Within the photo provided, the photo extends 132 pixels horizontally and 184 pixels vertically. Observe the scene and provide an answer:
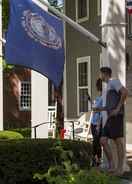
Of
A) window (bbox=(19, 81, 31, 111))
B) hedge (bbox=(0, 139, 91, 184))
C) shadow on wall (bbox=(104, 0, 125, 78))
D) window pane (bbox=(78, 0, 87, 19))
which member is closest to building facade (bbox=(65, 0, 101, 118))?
window pane (bbox=(78, 0, 87, 19))

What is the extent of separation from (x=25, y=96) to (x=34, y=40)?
2439cm

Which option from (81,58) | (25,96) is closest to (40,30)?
(81,58)

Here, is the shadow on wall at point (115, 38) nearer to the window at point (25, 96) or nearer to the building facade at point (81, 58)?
the building facade at point (81, 58)

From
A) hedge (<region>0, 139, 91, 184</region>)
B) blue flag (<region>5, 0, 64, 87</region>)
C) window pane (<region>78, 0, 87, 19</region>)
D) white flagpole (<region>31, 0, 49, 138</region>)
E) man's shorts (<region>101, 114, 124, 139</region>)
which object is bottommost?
hedge (<region>0, 139, 91, 184</region>)

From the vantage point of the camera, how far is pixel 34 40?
958cm

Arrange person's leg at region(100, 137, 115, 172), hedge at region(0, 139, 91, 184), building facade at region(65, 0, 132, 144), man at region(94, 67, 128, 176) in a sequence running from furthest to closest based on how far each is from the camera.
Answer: building facade at region(65, 0, 132, 144)
person's leg at region(100, 137, 115, 172)
man at region(94, 67, 128, 176)
hedge at region(0, 139, 91, 184)

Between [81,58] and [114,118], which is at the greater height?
[81,58]

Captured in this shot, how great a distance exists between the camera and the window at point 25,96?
33175 millimetres

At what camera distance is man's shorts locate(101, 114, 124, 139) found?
9742 mm

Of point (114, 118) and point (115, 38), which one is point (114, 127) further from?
point (115, 38)

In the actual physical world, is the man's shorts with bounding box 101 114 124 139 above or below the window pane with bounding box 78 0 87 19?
below

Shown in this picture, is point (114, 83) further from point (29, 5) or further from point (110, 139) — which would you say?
point (29, 5)

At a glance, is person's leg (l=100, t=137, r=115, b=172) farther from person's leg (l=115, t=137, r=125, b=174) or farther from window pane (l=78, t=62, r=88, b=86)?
window pane (l=78, t=62, r=88, b=86)

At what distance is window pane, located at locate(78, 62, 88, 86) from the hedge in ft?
41.4
